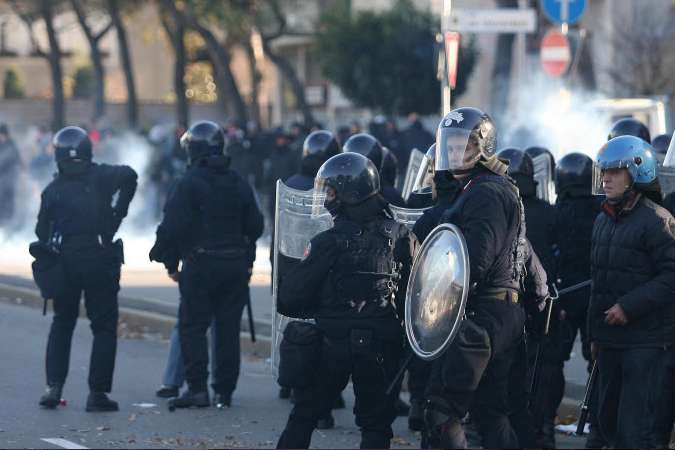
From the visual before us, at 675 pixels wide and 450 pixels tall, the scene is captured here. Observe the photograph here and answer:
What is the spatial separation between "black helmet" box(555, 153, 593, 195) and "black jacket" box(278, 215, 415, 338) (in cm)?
231

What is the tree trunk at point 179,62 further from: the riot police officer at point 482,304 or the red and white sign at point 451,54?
the riot police officer at point 482,304

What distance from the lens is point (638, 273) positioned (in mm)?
6895

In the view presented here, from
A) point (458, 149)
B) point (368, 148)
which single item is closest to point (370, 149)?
point (368, 148)

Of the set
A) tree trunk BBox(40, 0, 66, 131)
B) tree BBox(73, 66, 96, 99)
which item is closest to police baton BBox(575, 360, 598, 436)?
tree trunk BBox(40, 0, 66, 131)

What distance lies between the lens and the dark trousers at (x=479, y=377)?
625 centimetres

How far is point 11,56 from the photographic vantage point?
6825 cm

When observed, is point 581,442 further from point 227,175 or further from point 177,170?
point 177,170

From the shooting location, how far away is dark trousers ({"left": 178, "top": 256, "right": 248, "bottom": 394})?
9398mm

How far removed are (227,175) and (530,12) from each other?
780cm

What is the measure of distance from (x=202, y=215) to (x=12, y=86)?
53.7m

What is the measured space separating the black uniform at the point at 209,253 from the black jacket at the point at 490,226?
3.16m

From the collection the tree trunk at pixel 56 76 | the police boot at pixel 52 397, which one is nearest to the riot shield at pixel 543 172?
the police boot at pixel 52 397

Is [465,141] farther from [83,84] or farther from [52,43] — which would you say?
[83,84]

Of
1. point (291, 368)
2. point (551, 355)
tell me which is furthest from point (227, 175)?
point (291, 368)
